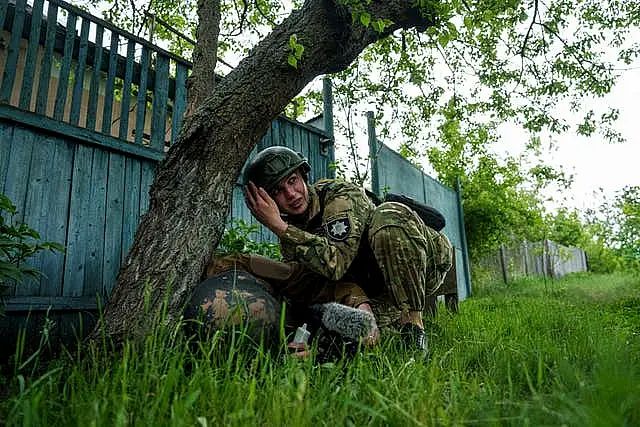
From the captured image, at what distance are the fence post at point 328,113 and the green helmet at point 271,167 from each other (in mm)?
2676

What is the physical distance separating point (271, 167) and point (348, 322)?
1106mm

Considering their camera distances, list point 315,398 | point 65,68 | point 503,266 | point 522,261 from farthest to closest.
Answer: point 522,261 < point 503,266 < point 65,68 < point 315,398

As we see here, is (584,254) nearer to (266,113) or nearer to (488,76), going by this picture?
(488,76)

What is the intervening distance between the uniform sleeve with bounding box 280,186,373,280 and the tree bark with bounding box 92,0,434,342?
438mm

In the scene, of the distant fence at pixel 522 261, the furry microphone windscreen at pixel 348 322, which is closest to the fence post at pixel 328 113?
the furry microphone windscreen at pixel 348 322

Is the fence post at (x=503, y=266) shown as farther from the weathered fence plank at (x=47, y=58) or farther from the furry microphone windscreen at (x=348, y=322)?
the weathered fence plank at (x=47, y=58)

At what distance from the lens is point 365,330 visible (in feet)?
7.01

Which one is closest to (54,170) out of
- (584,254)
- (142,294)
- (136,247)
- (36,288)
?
(36,288)

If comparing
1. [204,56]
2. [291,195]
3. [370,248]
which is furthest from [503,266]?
[291,195]

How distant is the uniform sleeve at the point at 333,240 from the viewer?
2.38m

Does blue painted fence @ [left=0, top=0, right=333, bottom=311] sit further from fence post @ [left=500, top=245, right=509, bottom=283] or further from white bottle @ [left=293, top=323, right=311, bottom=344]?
fence post @ [left=500, top=245, right=509, bottom=283]

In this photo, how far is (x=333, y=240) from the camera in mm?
2447

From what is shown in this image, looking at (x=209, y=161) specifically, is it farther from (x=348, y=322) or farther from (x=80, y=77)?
(x=80, y=77)

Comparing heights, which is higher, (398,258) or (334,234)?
(334,234)
